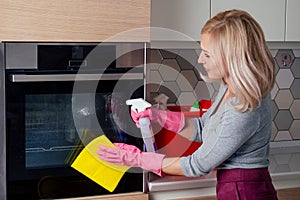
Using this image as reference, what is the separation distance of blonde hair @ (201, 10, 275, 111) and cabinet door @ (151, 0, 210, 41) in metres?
0.66

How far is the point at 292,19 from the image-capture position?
2.63 meters

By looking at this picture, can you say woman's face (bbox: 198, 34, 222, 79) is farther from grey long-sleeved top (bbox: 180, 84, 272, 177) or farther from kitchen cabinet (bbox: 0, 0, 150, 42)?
kitchen cabinet (bbox: 0, 0, 150, 42)

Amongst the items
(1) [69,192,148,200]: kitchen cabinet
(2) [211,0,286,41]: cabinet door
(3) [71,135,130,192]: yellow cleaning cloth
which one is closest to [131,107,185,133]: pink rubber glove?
(3) [71,135,130,192]: yellow cleaning cloth

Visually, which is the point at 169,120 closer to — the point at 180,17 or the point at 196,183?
the point at 196,183

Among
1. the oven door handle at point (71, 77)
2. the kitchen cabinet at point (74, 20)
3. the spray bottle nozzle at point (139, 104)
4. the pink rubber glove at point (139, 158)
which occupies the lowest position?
the pink rubber glove at point (139, 158)

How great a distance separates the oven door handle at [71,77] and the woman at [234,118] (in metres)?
0.31

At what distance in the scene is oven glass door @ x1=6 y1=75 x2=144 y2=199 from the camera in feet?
6.76

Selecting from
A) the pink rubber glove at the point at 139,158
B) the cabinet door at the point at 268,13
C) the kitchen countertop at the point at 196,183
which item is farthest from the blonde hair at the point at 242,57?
the cabinet door at the point at 268,13

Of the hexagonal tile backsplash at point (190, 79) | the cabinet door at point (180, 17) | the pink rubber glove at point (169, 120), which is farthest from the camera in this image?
the hexagonal tile backsplash at point (190, 79)

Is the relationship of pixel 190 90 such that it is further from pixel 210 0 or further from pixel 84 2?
pixel 84 2

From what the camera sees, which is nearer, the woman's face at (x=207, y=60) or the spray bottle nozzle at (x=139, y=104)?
the woman's face at (x=207, y=60)

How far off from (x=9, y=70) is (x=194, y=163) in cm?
72

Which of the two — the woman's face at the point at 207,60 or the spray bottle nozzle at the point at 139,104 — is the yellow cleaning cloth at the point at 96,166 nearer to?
the spray bottle nozzle at the point at 139,104

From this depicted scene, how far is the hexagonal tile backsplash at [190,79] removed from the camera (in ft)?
8.93
